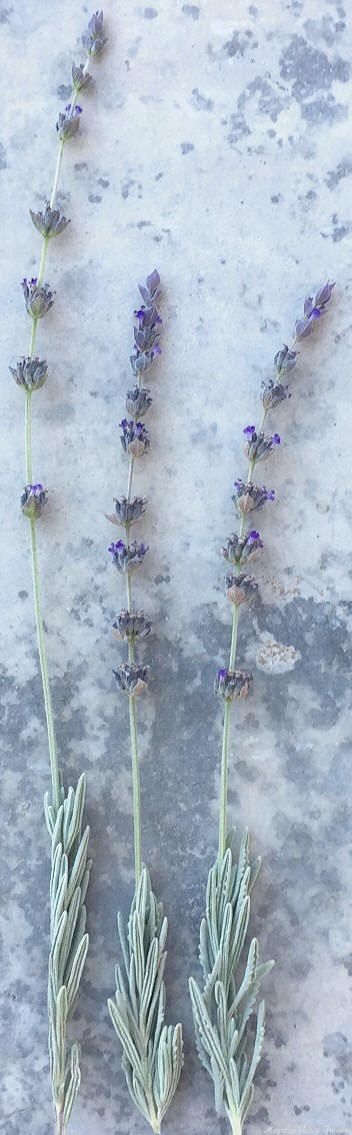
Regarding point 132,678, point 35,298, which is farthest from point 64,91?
point 132,678

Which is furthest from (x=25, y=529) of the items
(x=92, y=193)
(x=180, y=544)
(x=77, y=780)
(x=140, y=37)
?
(x=140, y=37)

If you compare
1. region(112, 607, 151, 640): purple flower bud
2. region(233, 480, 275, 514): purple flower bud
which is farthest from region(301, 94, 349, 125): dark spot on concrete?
region(112, 607, 151, 640): purple flower bud

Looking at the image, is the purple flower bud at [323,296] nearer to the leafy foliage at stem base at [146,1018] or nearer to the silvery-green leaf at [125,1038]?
the leafy foliage at stem base at [146,1018]

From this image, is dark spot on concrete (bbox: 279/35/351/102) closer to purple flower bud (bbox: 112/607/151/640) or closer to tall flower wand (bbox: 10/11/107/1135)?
tall flower wand (bbox: 10/11/107/1135)

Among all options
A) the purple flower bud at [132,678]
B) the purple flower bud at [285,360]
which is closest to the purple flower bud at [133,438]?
the purple flower bud at [285,360]

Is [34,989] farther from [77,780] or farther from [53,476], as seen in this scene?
[53,476]

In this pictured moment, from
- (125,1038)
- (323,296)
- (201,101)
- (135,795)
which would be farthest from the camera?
(201,101)

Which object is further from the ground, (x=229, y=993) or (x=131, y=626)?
(x=131, y=626)

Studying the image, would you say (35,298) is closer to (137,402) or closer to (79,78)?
(137,402)
